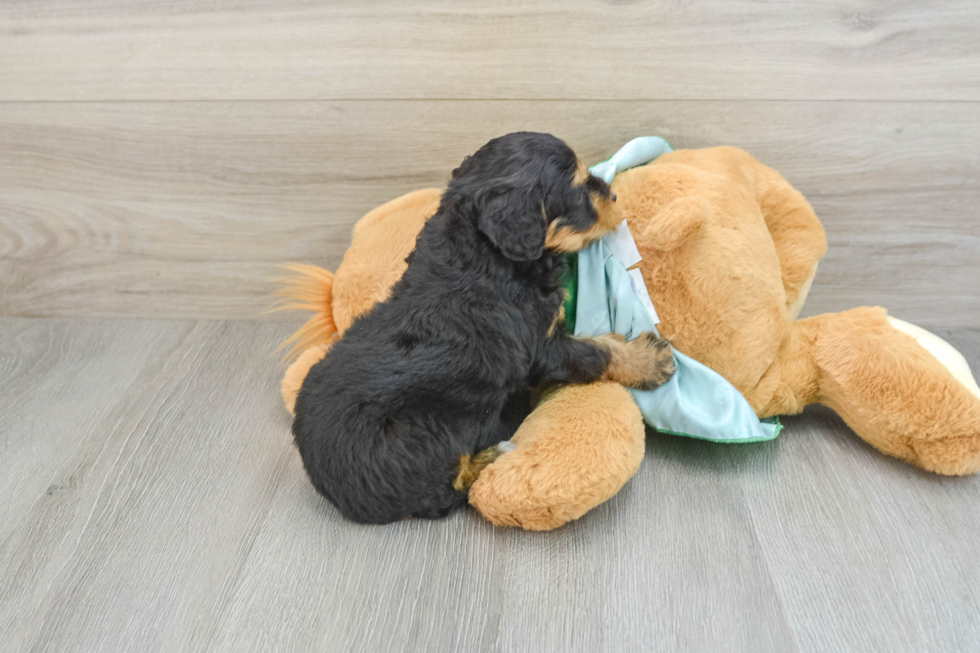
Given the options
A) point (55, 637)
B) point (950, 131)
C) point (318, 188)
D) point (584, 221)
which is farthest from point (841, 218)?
point (55, 637)

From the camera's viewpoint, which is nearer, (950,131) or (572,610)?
(572,610)

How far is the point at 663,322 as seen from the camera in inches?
63.3

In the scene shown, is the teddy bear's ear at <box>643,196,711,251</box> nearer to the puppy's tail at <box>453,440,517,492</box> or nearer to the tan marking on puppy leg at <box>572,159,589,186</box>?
the tan marking on puppy leg at <box>572,159,589,186</box>

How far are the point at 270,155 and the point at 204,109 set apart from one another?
0.24 metres

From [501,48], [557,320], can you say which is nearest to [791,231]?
[557,320]

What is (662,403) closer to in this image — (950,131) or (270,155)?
(950,131)

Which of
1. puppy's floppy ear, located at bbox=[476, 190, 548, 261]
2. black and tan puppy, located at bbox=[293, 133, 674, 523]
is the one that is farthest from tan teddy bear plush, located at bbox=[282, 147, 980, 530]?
puppy's floppy ear, located at bbox=[476, 190, 548, 261]

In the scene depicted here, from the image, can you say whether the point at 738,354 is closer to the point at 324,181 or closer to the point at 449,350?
the point at 449,350

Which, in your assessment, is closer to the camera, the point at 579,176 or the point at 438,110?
the point at 579,176

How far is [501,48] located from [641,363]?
3.20ft

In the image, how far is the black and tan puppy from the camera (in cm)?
140

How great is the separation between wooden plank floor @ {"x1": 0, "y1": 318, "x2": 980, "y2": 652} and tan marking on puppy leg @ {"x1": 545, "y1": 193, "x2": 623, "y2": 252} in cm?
60

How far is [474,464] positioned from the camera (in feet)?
4.96

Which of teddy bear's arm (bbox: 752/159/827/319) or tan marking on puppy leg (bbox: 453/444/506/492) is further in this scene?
teddy bear's arm (bbox: 752/159/827/319)
